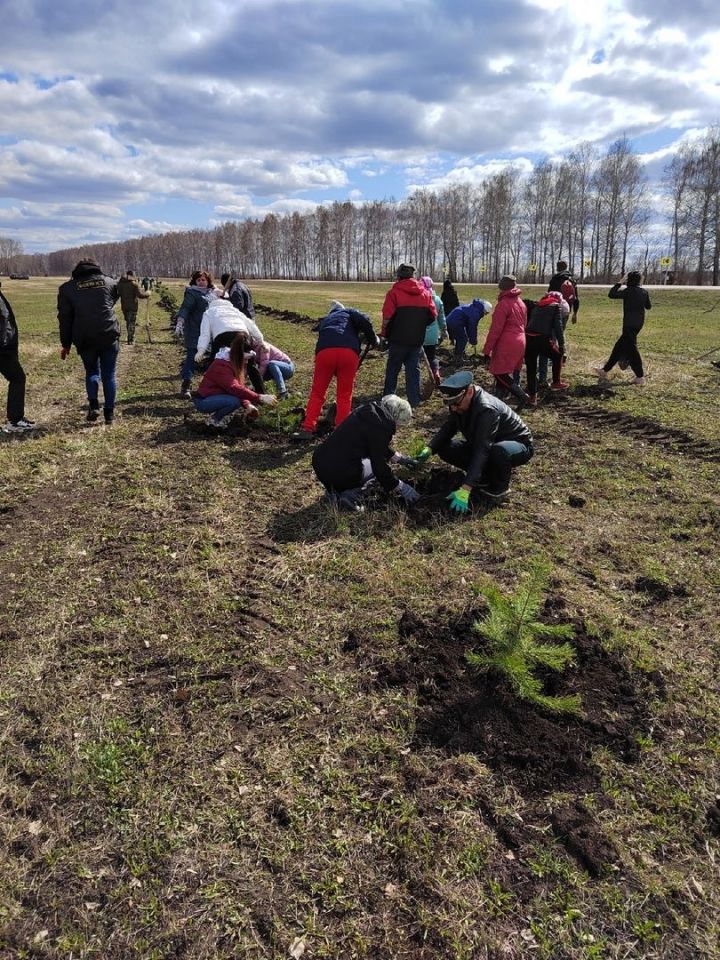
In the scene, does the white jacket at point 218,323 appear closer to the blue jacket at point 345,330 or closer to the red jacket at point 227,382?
the red jacket at point 227,382

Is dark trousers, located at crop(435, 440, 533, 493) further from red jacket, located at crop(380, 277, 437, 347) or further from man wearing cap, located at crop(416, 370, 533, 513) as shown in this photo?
red jacket, located at crop(380, 277, 437, 347)

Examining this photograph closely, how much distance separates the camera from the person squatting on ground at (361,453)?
493 centimetres

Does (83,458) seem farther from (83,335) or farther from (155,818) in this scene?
(155,818)

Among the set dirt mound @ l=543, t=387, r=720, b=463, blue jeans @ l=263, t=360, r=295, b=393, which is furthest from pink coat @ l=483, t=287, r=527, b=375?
blue jeans @ l=263, t=360, r=295, b=393

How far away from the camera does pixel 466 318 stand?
37.2 feet

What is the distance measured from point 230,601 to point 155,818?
5.24 ft

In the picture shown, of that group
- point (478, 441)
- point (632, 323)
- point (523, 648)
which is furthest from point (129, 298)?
point (523, 648)

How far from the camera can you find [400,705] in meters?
2.98

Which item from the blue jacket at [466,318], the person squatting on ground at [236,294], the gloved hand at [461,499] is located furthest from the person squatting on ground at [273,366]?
the gloved hand at [461,499]

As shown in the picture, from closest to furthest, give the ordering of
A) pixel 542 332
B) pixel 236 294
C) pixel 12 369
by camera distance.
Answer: pixel 12 369 → pixel 542 332 → pixel 236 294

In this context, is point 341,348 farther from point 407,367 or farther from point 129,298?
point 129,298

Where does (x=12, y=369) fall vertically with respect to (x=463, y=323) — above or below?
below

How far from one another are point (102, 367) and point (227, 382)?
5.45 ft

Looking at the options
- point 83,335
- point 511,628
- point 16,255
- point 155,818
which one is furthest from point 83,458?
point 16,255
